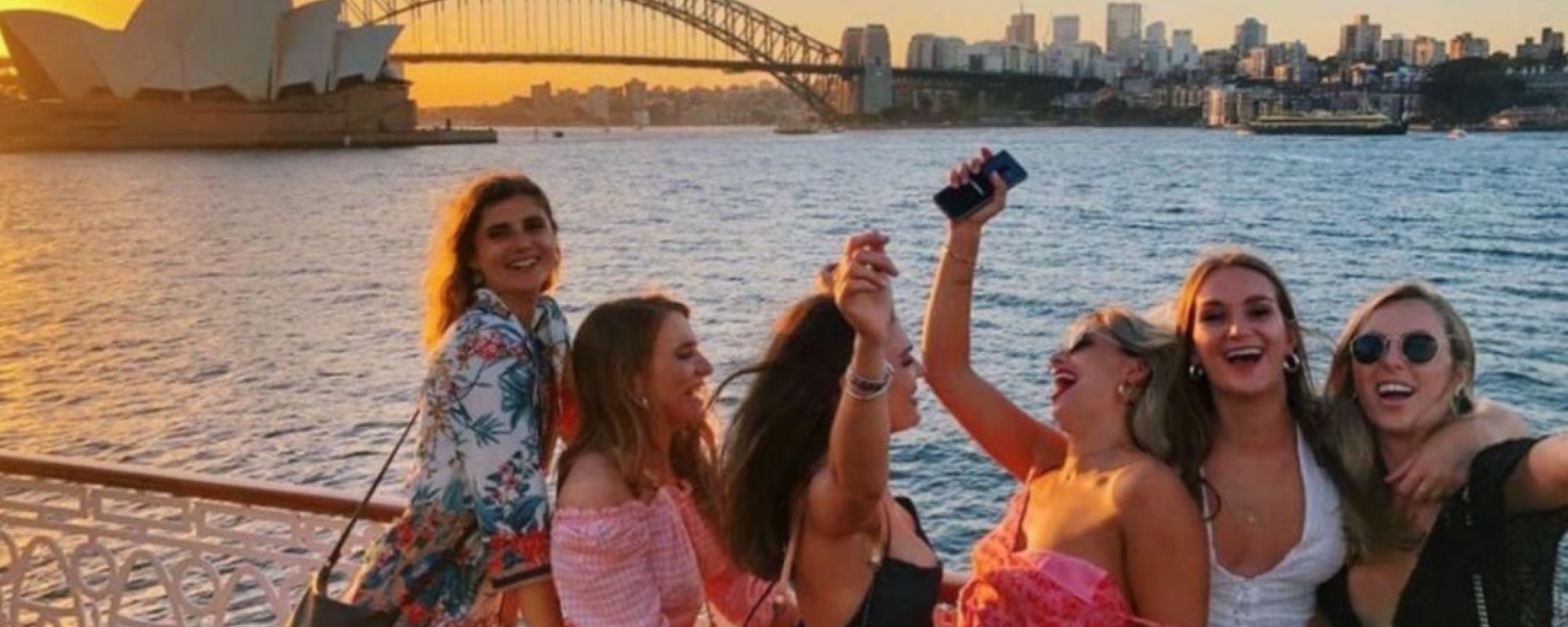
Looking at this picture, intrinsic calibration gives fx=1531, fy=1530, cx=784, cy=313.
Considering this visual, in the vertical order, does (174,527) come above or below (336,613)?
below

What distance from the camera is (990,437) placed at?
2.36 meters

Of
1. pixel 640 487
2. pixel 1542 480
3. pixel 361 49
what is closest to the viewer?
pixel 1542 480

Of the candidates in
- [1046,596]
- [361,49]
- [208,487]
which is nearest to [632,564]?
[1046,596]

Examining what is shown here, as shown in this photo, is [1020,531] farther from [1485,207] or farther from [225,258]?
[1485,207]

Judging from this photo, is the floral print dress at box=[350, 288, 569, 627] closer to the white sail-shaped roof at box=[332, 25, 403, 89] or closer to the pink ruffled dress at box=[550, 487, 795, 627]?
the pink ruffled dress at box=[550, 487, 795, 627]

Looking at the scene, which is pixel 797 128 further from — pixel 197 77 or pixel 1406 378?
pixel 1406 378

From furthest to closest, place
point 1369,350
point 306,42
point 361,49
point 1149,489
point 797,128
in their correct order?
point 797,128 < point 361,49 < point 306,42 < point 1369,350 < point 1149,489

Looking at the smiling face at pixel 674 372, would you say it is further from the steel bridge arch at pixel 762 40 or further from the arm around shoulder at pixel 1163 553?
the steel bridge arch at pixel 762 40

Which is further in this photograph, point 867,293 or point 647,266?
point 647,266

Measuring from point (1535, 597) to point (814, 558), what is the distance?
2.80ft

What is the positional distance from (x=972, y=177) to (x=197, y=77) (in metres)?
77.3

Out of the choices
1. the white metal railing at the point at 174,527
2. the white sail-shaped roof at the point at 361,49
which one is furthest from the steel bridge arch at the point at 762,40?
the white metal railing at the point at 174,527

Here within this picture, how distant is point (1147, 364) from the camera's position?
2.02m

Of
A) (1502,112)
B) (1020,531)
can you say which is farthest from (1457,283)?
(1502,112)
